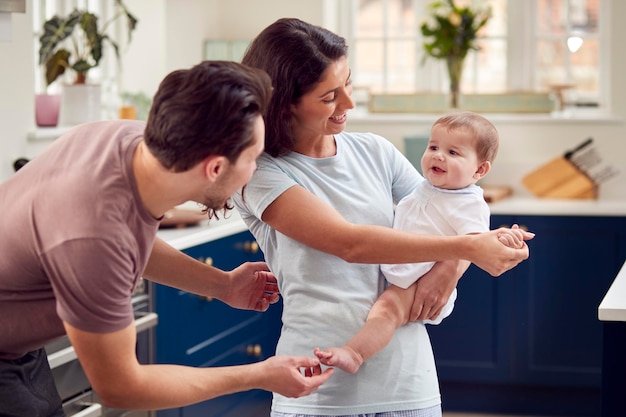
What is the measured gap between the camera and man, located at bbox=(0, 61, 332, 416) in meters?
1.44

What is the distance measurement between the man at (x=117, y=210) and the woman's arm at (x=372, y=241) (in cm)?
26

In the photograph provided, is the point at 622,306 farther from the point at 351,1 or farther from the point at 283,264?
the point at 351,1

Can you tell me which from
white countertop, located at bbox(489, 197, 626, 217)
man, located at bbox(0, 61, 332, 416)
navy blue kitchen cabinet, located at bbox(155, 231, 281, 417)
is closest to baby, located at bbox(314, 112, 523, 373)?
man, located at bbox(0, 61, 332, 416)

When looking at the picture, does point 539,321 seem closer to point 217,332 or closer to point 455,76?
point 455,76

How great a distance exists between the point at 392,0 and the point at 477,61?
1.88 ft

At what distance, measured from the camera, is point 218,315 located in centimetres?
382

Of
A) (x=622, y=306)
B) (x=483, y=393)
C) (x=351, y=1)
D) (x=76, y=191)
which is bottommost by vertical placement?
(x=483, y=393)

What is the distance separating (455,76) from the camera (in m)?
5.13

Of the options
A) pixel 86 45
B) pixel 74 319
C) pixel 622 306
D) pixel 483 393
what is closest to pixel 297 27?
pixel 74 319

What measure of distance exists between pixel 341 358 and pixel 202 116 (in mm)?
563

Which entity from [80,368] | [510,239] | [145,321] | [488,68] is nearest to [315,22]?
[488,68]

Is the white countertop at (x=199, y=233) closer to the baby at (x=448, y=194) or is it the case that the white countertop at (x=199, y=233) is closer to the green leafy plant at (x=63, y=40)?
the green leafy plant at (x=63, y=40)

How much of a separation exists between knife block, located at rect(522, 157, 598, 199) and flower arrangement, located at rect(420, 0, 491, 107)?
574 millimetres

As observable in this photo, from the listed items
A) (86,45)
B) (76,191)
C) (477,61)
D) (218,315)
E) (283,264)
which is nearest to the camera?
(76,191)
